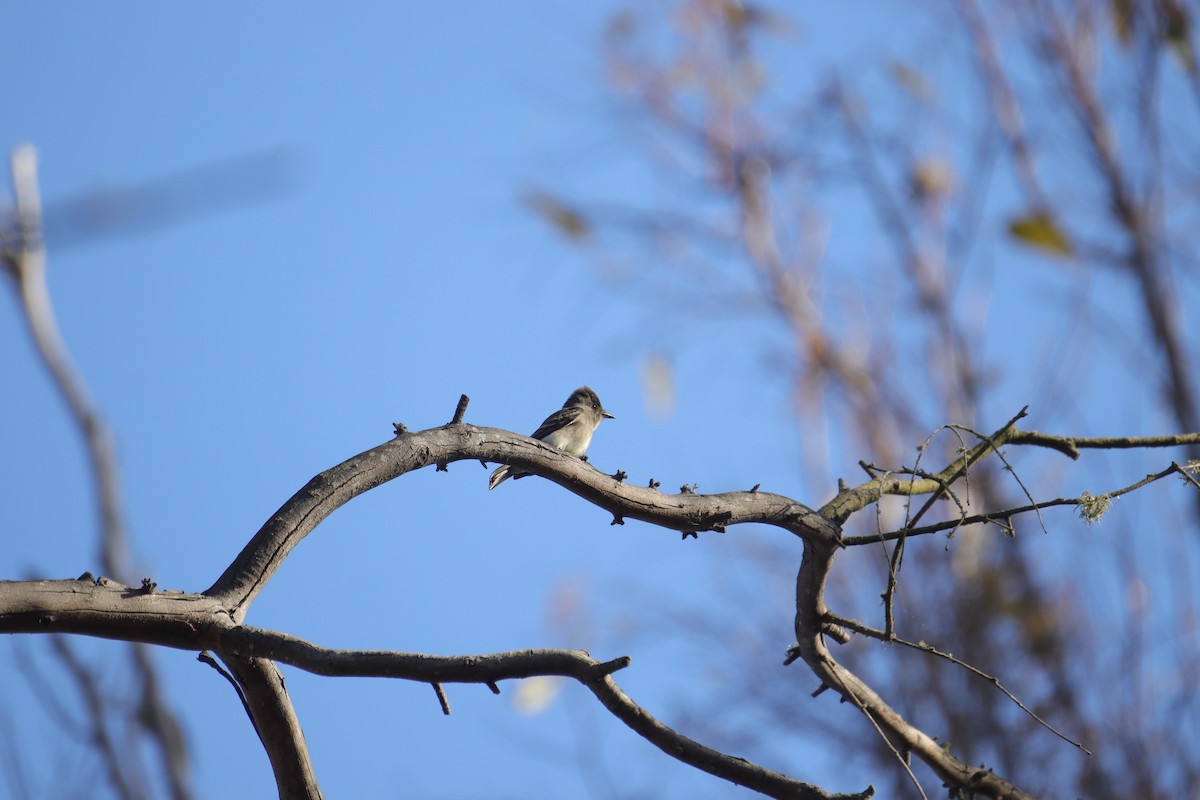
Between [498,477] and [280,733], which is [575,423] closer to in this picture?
[498,477]

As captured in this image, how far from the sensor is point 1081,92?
11.7 m

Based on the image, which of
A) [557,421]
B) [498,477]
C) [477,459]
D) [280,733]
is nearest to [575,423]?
[557,421]

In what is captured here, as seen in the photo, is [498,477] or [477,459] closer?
[477,459]

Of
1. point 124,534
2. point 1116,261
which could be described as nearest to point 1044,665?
point 1116,261

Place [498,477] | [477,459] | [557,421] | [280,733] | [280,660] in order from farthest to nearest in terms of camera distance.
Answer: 1. [557,421]
2. [498,477]
3. [477,459]
4. [280,733]
5. [280,660]

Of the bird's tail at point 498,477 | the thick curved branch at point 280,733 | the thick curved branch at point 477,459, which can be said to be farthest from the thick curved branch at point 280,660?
the bird's tail at point 498,477

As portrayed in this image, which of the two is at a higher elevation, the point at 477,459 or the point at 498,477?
the point at 498,477

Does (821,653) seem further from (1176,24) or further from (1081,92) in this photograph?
(1081,92)

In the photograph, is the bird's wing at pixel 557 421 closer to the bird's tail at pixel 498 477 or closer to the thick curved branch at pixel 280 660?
the bird's tail at pixel 498 477

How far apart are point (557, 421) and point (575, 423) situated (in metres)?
0.16

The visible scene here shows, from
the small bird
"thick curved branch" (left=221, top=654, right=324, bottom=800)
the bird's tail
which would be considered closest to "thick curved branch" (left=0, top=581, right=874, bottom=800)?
"thick curved branch" (left=221, top=654, right=324, bottom=800)

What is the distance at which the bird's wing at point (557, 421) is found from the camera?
7156mm

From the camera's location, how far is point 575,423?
7371 millimetres

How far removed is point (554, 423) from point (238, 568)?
4.38m
